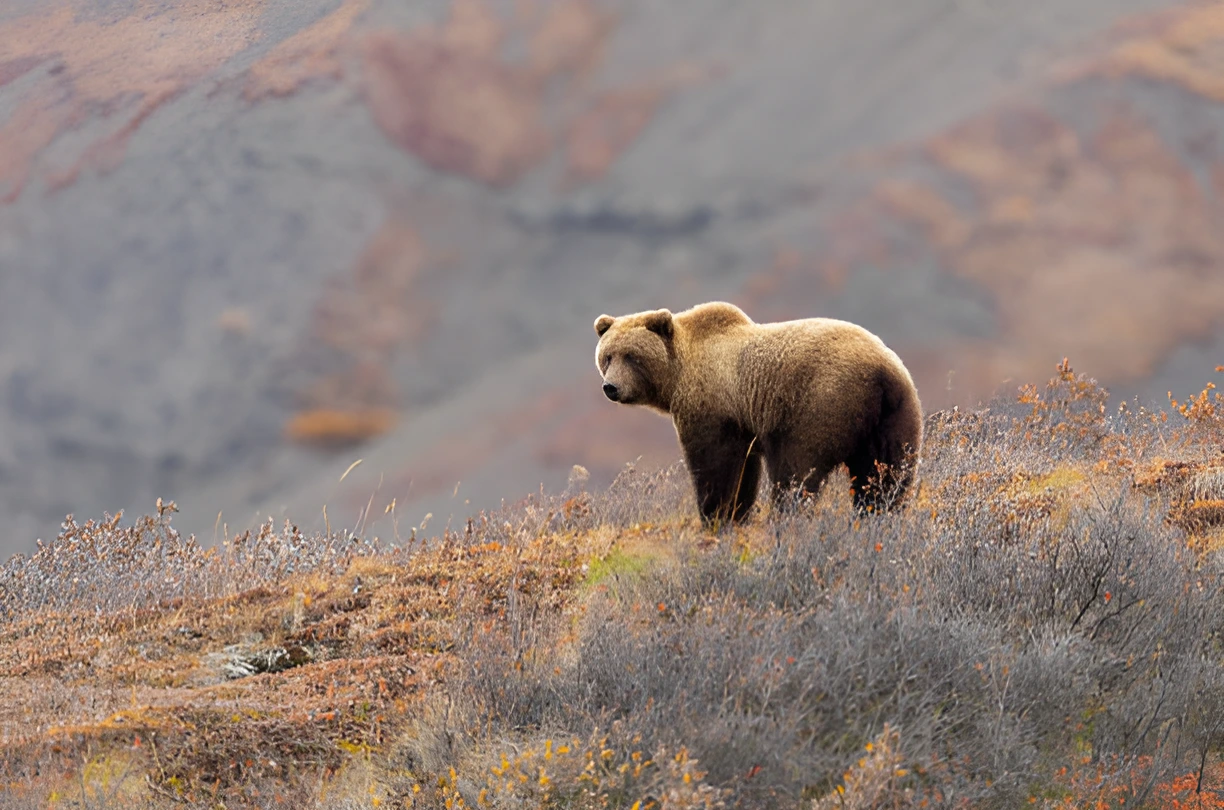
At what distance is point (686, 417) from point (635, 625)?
377 centimetres

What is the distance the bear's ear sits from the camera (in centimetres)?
974

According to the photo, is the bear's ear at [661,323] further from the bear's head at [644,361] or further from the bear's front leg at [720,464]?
the bear's front leg at [720,464]

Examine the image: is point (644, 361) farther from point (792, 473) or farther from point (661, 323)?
point (792, 473)

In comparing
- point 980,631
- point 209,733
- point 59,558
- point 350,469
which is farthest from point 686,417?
point 59,558

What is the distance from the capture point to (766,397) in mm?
8945

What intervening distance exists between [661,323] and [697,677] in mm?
5040

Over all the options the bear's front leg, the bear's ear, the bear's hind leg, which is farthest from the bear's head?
the bear's hind leg

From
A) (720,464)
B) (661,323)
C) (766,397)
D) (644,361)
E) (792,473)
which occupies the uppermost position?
(661,323)

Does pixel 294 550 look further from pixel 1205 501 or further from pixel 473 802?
pixel 1205 501

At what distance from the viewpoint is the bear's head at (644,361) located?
9.73 meters

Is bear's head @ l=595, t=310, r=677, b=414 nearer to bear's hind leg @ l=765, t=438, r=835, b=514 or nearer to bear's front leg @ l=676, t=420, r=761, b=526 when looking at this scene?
bear's front leg @ l=676, t=420, r=761, b=526

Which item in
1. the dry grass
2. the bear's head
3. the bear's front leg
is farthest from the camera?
the bear's head

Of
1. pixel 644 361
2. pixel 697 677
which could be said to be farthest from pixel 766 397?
pixel 697 677

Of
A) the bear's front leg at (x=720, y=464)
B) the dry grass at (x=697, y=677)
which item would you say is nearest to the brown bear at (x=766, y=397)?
the bear's front leg at (x=720, y=464)
